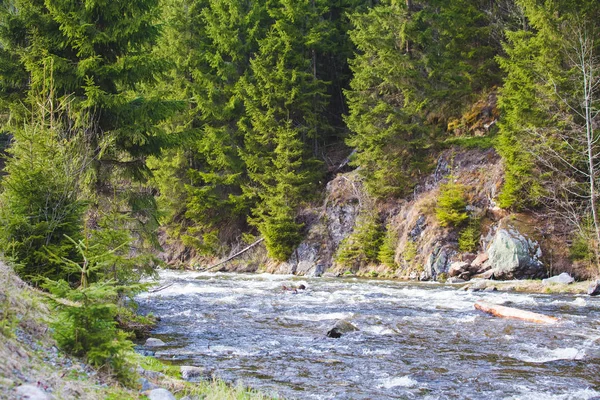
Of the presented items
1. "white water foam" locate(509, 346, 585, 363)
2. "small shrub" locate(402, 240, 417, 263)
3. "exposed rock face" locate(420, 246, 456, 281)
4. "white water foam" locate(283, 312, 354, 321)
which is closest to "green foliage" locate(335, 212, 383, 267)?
"small shrub" locate(402, 240, 417, 263)

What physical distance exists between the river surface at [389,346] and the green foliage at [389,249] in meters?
8.63

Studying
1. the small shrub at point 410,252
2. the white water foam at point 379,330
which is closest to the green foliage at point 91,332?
the white water foam at point 379,330

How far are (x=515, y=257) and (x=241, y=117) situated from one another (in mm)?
22016

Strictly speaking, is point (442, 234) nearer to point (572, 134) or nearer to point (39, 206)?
point (572, 134)

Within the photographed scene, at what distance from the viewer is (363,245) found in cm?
2622

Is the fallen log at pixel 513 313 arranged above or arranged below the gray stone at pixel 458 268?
below

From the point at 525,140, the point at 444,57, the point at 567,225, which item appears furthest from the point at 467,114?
the point at 567,225

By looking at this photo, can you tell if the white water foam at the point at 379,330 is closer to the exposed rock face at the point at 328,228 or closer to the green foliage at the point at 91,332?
the green foliage at the point at 91,332

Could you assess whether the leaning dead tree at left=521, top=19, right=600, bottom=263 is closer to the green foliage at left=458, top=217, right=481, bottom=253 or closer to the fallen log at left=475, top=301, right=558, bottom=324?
the green foliage at left=458, top=217, right=481, bottom=253

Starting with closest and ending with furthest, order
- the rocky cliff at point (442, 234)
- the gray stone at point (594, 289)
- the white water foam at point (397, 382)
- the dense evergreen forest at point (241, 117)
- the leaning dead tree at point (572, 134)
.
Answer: the white water foam at point (397, 382)
the dense evergreen forest at point (241, 117)
the gray stone at point (594, 289)
the leaning dead tree at point (572, 134)
the rocky cliff at point (442, 234)

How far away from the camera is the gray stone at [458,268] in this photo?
21.0 meters

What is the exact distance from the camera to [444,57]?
2805cm

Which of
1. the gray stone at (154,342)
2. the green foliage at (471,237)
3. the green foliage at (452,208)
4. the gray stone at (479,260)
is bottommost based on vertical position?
the gray stone at (154,342)

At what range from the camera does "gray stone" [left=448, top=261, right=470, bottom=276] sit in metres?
21.0
